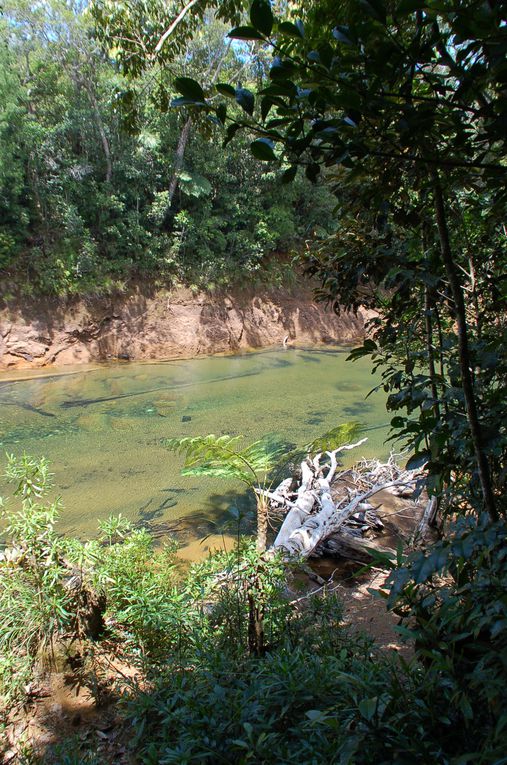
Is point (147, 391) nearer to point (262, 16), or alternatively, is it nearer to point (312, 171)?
point (312, 171)

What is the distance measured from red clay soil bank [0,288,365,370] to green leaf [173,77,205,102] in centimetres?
1258

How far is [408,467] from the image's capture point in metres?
1.45

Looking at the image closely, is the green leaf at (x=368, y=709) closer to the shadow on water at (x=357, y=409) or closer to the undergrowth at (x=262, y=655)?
the undergrowth at (x=262, y=655)

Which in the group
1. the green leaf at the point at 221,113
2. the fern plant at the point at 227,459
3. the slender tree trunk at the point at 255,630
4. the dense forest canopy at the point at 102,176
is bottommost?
the slender tree trunk at the point at 255,630

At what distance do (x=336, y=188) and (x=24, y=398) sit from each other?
916 centimetres

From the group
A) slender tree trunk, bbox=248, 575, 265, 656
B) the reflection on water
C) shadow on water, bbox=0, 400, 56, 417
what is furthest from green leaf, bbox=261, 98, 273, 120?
shadow on water, bbox=0, 400, 56, 417

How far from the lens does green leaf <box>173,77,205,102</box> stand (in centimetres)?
92

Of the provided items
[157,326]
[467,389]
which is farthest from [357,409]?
[467,389]

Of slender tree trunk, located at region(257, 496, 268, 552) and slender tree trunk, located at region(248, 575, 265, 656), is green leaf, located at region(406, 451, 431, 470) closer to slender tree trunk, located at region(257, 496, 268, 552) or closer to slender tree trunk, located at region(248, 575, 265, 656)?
slender tree trunk, located at region(248, 575, 265, 656)

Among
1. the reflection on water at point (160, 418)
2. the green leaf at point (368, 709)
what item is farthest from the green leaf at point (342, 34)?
the reflection on water at point (160, 418)

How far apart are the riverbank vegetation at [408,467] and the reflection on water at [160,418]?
216 cm

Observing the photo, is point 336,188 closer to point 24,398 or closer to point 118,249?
point 24,398

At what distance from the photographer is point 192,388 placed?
10531 millimetres

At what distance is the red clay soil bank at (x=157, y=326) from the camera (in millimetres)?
12562
